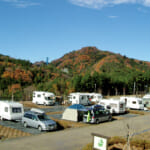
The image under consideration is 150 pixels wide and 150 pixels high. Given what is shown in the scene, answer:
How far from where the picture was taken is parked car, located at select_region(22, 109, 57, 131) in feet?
57.1

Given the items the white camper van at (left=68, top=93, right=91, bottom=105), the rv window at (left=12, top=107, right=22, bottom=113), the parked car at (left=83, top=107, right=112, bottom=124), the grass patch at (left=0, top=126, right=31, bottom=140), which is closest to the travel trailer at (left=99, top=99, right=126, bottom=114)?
the parked car at (left=83, top=107, right=112, bottom=124)

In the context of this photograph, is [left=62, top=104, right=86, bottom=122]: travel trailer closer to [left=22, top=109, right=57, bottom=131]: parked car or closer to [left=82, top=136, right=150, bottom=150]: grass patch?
[left=22, top=109, right=57, bottom=131]: parked car

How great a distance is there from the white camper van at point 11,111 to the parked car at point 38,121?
2092 mm

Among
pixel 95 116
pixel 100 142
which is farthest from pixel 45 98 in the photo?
pixel 100 142

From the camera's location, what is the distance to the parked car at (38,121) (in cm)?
1740

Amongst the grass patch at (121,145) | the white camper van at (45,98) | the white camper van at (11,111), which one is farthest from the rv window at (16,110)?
the white camper van at (45,98)

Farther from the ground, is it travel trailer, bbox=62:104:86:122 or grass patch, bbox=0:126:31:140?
travel trailer, bbox=62:104:86:122

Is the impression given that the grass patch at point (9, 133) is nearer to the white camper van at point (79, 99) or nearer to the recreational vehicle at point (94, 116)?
the recreational vehicle at point (94, 116)

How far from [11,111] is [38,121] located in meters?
4.15

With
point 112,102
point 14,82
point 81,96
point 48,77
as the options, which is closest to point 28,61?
point 48,77

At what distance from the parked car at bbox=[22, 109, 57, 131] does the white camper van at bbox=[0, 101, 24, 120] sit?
2.09 metres

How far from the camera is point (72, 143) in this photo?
1400 cm

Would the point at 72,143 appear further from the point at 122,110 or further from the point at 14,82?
the point at 14,82

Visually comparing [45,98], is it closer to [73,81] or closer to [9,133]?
[9,133]
